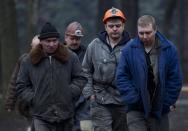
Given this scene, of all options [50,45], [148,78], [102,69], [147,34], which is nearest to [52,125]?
[50,45]

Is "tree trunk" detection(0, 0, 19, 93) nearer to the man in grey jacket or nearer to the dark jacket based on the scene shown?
the man in grey jacket

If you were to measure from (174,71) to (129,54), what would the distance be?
22.3 inches

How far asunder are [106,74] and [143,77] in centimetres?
137

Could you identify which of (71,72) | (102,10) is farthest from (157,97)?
(102,10)

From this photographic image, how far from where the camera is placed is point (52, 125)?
9273 millimetres

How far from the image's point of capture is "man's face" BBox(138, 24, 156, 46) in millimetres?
8789

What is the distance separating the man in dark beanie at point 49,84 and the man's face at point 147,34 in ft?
3.31

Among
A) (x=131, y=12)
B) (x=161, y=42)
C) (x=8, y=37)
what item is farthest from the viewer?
(x=131, y=12)

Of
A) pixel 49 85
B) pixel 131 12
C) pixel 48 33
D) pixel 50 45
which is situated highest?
pixel 131 12

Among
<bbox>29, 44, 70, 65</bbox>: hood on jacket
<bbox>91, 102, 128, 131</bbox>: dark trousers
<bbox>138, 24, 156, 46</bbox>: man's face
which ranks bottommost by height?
<bbox>91, 102, 128, 131</bbox>: dark trousers

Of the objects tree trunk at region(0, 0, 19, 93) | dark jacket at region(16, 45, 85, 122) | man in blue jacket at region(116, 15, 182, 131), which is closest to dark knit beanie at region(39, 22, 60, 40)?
dark jacket at region(16, 45, 85, 122)

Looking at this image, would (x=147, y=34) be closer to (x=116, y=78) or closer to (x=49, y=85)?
(x=116, y=78)

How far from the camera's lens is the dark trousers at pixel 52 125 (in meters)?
9.21

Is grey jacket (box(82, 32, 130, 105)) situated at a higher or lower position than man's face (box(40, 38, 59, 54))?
lower
